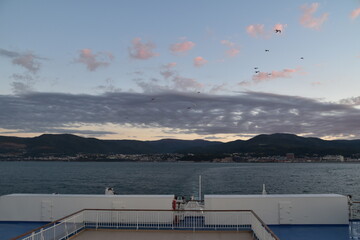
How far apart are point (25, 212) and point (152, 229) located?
20.1 feet

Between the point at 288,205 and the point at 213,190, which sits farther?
the point at 213,190

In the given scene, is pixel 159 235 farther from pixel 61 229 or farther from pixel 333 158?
pixel 333 158

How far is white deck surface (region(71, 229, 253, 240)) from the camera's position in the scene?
1129cm

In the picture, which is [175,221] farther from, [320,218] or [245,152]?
[245,152]

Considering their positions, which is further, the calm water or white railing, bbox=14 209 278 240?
the calm water

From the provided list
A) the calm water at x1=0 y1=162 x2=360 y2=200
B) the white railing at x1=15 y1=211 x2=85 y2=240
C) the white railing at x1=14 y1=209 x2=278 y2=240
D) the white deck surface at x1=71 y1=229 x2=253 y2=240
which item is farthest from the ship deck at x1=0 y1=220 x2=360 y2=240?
the calm water at x1=0 y1=162 x2=360 y2=200

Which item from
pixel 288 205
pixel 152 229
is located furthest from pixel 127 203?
pixel 288 205

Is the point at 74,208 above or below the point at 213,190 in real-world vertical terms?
above

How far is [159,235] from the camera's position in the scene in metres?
11.7

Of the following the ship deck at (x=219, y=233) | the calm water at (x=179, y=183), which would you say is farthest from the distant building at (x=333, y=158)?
the ship deck at (x=219, y=233)

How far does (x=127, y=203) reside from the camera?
1429 centimetres

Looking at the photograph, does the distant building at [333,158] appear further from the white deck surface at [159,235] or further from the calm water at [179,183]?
the white deck surface at [159,235]

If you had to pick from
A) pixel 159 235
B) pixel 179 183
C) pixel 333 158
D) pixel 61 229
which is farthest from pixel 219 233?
pixel 333 158

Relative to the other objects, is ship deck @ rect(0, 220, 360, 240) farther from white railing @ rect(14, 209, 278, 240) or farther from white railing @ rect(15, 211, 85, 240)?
white railing @ rect(14, 209, 278, 240)
